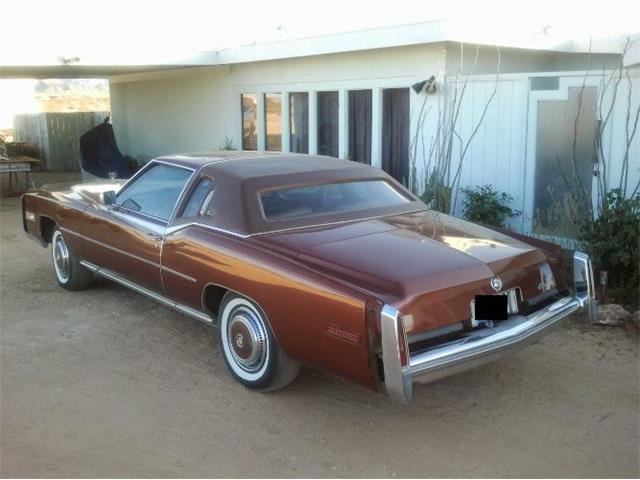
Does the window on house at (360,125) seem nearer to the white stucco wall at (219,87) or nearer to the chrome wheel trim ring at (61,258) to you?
the white stucco wall at (219,87)

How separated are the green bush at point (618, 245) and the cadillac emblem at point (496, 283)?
8.52ft

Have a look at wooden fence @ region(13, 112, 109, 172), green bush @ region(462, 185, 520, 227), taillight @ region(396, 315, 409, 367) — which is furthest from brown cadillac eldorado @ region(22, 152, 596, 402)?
wooden fence @ region(13, 112, 109, 172)

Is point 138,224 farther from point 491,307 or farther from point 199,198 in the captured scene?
point 491,307

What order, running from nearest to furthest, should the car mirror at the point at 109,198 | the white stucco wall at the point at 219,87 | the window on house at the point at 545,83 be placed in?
1. the car mirror at the point at 109,198
2. the window on house at the point at 545,83
3. the white stucco wall at the point at 219,87

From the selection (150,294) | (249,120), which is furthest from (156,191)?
(249,120)

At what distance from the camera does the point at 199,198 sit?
203 inches

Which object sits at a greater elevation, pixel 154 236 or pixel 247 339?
pixel 154 236

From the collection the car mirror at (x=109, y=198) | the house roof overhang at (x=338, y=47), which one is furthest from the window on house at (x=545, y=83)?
the car mirror at (x=109, y=198)

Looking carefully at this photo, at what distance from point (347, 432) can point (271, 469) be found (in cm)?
58

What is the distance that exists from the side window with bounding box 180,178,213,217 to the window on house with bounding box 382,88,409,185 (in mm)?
5018

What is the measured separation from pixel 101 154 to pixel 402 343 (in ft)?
40.3

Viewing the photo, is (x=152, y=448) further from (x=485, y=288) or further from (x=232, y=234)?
(x=485, y=288)

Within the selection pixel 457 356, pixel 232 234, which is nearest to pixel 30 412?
pixel 232 234

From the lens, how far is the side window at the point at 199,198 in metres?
5.08
